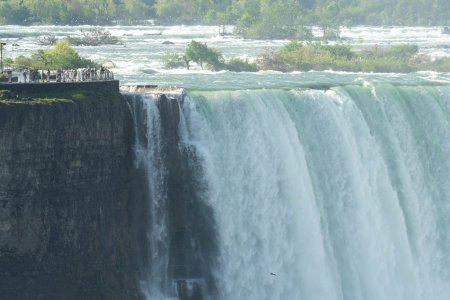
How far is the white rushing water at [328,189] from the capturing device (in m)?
49.4

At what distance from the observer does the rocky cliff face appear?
42.5 metres

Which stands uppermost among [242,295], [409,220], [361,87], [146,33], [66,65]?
[146,33]

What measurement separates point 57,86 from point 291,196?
10.4 metres

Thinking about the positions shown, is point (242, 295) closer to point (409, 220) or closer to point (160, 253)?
point (160, 253)

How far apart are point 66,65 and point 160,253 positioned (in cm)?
1944

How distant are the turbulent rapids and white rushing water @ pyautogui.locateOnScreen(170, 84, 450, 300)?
0.05m

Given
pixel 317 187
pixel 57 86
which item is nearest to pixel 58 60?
pixel 317 187

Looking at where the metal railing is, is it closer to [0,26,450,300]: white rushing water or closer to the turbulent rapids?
the turbulent rapids

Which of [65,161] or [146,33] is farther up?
[146,33]

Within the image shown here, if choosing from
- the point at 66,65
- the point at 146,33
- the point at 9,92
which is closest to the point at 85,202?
the point at 9,92

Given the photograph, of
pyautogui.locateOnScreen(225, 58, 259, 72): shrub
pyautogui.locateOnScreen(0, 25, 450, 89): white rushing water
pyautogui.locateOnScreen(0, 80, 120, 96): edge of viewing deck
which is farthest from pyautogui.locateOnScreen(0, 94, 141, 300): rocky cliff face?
pyautogui.locateOnScreen(225, 58, 259, 72): shrub

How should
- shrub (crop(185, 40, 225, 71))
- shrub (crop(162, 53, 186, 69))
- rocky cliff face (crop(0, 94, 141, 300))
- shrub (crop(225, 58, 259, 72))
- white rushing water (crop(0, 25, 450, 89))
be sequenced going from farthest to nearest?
shrub (crop(185, 40, 225, 71))
shrub (crop(225, 58, 259, 72))
shrub (crop(162, 53, 186, 69))
white rushing water (crop(0, 25, 450, 89))
rocky cliff face (crop(0, 94, 141, 300))

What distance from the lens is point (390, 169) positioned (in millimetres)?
56188

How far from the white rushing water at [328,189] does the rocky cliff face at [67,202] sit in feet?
11.9
